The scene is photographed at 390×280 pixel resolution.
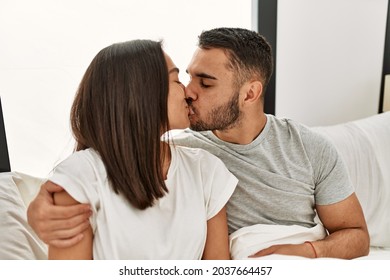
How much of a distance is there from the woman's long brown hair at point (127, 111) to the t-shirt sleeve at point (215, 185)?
0.42ft

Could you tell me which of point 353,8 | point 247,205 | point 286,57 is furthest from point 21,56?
point 353,8

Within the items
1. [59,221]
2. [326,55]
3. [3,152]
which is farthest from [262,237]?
[326,55]

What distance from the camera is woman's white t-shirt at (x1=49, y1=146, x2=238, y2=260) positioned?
70cm

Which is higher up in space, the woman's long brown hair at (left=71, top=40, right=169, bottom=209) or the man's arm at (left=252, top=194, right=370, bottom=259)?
the woman's long brown hair at (left=71, top=40, right=169, bottom=209)

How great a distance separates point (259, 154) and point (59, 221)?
0.54 m

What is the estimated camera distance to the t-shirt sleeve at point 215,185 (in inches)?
31.3

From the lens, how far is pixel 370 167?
1336mm

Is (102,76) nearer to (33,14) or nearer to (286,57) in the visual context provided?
(33,14)

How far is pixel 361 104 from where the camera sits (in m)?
1.61

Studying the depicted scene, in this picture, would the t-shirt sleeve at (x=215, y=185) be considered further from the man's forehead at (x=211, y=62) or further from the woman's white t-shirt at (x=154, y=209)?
the man's forehead at (x=211, y=62)

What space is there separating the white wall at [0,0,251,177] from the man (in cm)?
23

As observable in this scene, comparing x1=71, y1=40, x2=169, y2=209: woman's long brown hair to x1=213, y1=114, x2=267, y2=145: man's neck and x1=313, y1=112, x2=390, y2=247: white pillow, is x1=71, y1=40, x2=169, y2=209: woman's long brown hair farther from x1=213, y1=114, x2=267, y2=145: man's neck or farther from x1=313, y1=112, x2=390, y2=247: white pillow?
x1=313, y1=112, x2=390, y2=247: white pillow

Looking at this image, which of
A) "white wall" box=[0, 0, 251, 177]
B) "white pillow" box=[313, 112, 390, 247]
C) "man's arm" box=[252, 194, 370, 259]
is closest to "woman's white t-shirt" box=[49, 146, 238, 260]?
"man's arm" box=[252, 194, 370, 259]

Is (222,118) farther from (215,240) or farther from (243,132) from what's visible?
(215,240)
